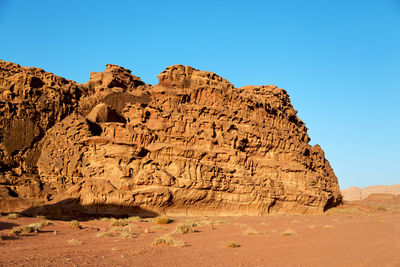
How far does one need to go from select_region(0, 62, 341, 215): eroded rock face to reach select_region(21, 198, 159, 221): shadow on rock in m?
0.16

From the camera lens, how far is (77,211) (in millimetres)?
20562

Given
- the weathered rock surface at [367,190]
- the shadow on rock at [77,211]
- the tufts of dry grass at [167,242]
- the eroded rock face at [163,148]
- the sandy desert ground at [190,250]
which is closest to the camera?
the sandy desert ground at [190,250]

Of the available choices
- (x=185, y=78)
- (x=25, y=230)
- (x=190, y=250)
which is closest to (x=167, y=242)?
(x=190, y=250)

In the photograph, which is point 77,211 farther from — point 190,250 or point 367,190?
point 367,190

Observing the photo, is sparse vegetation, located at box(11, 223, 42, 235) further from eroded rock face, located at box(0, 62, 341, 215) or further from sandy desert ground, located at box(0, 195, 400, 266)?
eroded rock face, located at box(0, 62, 341, 215)

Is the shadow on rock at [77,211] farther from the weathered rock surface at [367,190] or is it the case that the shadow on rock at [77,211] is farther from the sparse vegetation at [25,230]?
the weathered rock surface at [367,190]

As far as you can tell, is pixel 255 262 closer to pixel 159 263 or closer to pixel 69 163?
pixel 159 263

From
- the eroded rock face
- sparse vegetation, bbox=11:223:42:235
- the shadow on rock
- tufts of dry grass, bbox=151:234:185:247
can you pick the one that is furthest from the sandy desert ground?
the eroded rock face

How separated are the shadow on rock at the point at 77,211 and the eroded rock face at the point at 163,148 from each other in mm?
156

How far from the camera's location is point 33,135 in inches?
938

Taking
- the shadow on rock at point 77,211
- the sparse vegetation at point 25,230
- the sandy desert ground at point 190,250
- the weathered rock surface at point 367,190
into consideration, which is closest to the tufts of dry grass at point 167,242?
the sandy desert ground at point 190,250

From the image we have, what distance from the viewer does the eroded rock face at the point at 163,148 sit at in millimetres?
22625

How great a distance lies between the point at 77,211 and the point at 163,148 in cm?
787

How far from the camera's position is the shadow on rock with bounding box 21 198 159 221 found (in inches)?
791
